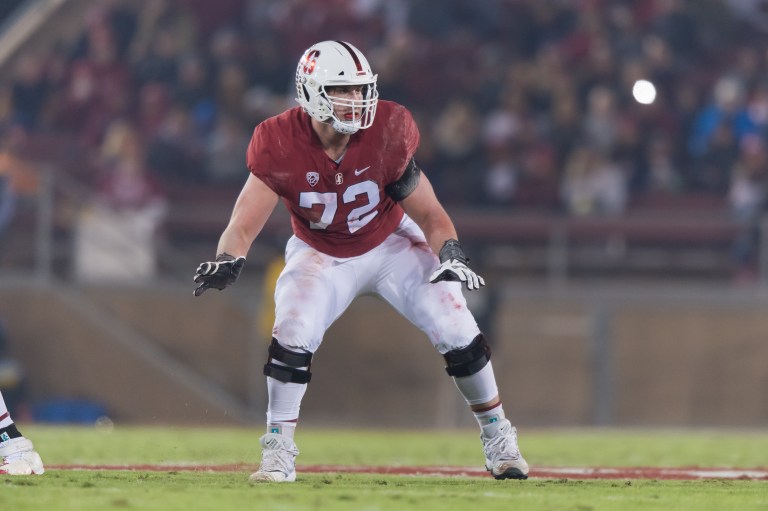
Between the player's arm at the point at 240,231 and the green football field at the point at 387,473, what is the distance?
2.60ft

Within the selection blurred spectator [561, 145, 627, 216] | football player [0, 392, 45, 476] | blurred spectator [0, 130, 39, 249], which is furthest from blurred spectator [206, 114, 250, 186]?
football player [0, 392, 45, 476]

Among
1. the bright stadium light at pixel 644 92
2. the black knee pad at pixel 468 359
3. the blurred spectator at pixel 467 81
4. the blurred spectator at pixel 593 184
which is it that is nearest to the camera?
the black knee pad at pixel 468 359

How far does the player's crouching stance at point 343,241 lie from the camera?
5738mm

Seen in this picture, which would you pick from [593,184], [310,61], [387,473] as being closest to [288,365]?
[387,473]

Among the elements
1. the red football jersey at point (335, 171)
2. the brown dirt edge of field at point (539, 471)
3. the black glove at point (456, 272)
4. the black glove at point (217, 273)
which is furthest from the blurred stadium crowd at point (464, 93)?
the black glove at point (217, 273)

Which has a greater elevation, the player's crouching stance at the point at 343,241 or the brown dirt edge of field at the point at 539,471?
the player's crouching stance at the point at 343,241

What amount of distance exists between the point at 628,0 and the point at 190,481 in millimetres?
9310

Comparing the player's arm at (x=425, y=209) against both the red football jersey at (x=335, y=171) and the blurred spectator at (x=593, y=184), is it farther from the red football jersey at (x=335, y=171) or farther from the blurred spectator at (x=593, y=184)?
the blurred spectator at (x=593, y=184)

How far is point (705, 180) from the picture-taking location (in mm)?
12648

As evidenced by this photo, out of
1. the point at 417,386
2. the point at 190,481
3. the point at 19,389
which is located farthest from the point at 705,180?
the point at 190,481

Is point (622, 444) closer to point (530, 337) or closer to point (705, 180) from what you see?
point (530, 337)

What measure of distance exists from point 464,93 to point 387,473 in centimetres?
727

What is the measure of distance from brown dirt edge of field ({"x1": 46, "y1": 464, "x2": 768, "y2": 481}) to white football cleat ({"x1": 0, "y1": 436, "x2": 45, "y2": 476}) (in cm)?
62

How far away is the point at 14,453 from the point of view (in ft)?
18.7
